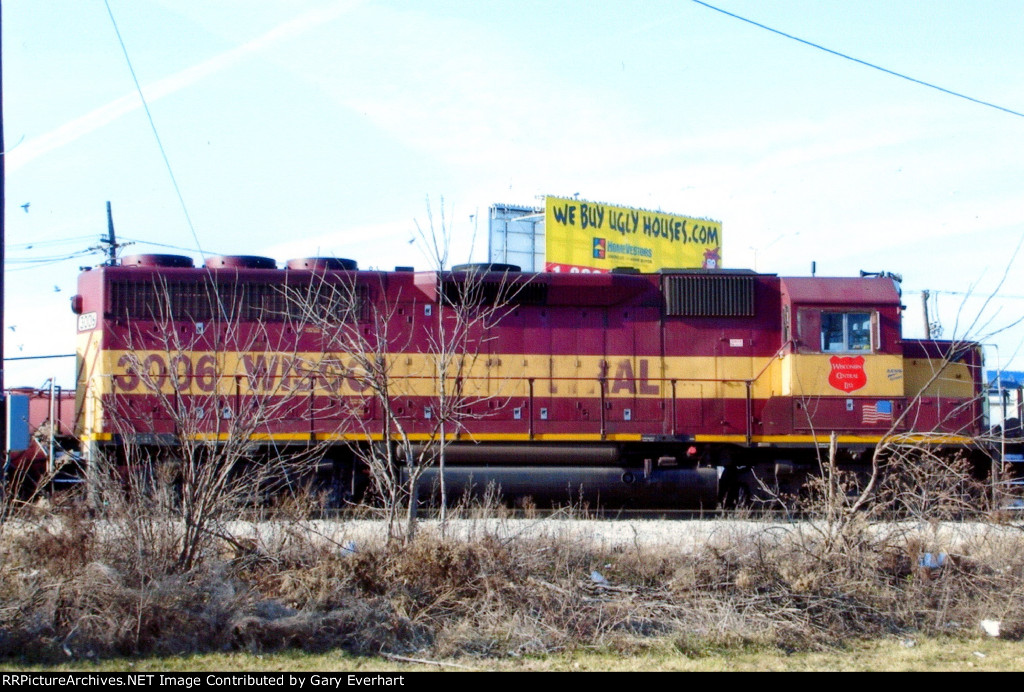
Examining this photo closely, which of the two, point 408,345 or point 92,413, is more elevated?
point 408,345

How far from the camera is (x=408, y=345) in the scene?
13742 millimetres

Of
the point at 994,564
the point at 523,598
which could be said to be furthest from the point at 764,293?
the point at 523,598

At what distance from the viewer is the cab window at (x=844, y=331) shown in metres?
13.7

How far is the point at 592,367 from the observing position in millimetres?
14008

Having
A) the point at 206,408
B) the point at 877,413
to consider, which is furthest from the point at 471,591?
the point at 877,413

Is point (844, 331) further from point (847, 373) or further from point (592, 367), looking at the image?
point (592, 367)

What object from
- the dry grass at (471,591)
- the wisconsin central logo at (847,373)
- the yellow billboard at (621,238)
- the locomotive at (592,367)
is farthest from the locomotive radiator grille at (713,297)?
the yellow billboard at (621,238)

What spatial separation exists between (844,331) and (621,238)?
27.8 meters

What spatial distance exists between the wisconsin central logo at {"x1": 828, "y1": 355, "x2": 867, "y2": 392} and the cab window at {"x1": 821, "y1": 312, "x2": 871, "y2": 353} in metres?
0.16

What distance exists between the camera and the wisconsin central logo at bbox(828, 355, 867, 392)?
13.5 meters

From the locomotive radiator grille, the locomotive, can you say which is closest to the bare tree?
the locomotive

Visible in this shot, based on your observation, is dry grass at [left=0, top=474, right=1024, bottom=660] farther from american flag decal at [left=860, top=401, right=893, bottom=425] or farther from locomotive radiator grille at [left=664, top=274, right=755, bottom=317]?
locomotive radiator grille at [left=664, top=274, right=755, bottom=317]
